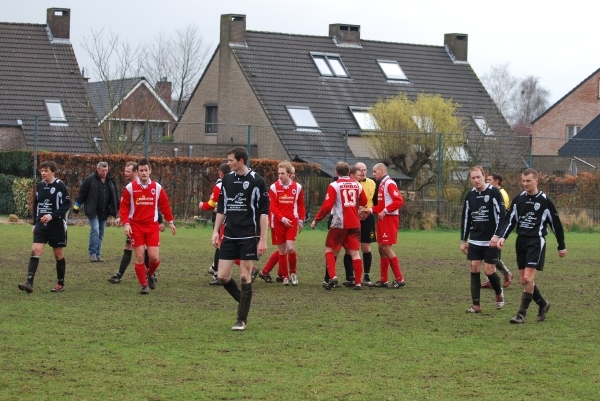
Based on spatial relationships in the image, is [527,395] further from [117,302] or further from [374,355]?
[117,302]

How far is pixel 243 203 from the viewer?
10008 mm

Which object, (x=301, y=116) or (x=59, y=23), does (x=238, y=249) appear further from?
(x=59, y=23)

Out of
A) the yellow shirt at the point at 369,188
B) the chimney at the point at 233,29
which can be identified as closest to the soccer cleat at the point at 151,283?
the yellow shirt at the point at 369,188

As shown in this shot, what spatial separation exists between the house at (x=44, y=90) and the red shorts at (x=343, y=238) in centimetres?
1931

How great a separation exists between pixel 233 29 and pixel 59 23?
7.06 metres

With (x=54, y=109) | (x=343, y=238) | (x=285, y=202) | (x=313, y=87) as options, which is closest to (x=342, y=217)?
(x=343, y=238)

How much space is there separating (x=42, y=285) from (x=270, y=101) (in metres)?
25.5

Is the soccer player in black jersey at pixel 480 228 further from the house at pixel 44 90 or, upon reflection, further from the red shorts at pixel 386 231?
the house at pixel 44 90

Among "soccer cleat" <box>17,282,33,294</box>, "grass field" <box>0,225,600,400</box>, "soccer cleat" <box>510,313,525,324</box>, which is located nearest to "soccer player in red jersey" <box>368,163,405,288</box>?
"grass field" <box>0,225,600,400</box>

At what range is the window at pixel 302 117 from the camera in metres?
37.7

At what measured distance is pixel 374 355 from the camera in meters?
8.62

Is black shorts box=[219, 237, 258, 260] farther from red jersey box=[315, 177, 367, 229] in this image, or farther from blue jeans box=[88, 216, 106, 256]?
blue jeans box=[88, 216, 106, 256]

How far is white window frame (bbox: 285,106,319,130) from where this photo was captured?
37569 mm

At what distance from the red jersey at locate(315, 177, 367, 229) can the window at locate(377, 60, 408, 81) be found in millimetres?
28995
